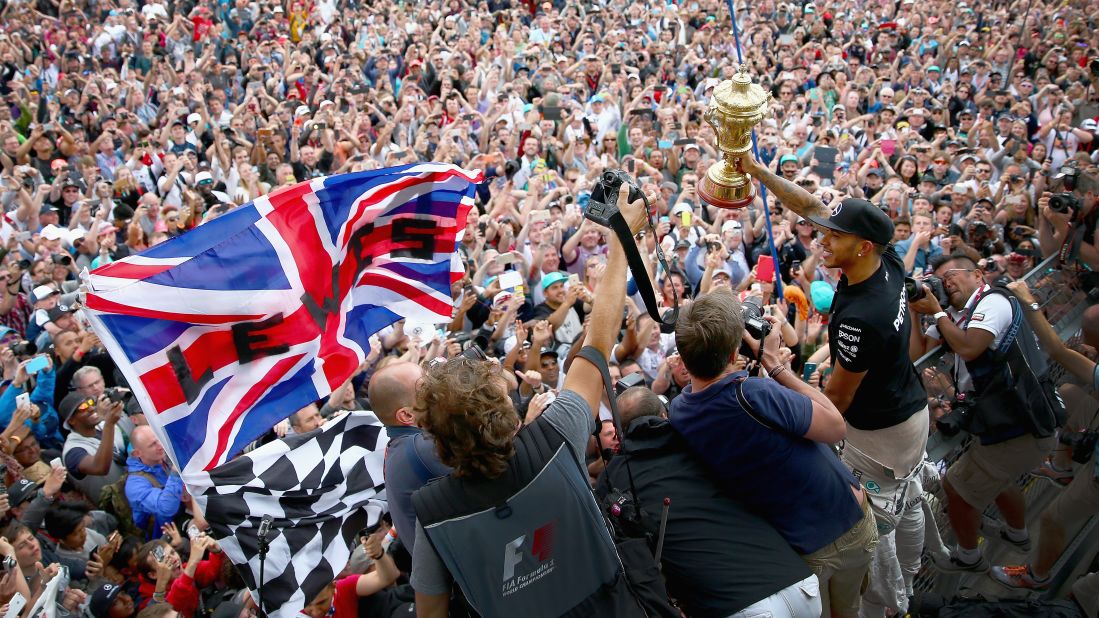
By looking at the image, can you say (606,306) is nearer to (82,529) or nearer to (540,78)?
(82,529)

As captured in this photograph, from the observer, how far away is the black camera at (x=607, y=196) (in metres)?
2.54

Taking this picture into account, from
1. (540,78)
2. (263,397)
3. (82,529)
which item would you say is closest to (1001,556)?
(263,397)

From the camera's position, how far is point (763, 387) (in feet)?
8.92

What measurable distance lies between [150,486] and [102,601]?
0.88 m

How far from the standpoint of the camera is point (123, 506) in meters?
5.21

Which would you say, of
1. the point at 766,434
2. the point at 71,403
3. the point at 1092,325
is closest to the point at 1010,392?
the point at 1092,325

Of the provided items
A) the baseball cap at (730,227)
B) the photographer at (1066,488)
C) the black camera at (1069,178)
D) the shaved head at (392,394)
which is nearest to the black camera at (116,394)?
the shaved head at (392,394)

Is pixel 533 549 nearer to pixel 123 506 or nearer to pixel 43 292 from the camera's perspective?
pixel 123 506

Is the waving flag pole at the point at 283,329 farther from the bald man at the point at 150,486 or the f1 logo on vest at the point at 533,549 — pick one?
the f1 logo on vest at the point at 533,549

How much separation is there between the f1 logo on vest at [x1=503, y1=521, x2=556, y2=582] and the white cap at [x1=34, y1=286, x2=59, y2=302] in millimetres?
6396

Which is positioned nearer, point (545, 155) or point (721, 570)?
point (721, 570)

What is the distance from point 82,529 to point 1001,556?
4.90 metres

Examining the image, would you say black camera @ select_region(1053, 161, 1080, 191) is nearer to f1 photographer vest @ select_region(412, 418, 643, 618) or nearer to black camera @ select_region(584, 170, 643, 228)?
black camera @ select_region(584, 170, 643, 228)

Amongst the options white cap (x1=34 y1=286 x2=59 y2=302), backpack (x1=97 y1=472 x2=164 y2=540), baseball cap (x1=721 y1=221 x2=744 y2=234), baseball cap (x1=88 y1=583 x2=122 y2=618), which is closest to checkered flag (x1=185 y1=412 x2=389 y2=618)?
baseball cap (x1=88 y1=583 x2=122 y2=618)
